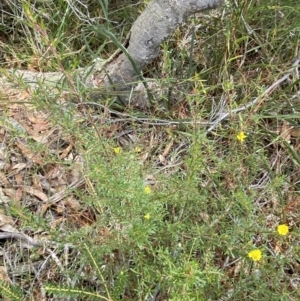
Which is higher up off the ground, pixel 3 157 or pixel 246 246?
pixel 3 157

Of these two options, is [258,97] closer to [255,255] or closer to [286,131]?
[286,131]

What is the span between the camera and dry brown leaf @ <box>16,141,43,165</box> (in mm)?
1987

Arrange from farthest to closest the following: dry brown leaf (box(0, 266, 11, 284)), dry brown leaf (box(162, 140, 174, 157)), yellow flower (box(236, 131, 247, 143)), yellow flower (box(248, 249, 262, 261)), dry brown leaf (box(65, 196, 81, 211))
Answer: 1. dry brown leaf (box(162, 140, 174, 157))
2. dry brown leaf (box(65, 196, 81, 211))
3. dry brown leaf (box(0, 266, 11, 284))
4. yellow flower (box(236, 131, 247, 143))
5. yellow flower (box(248, 249, 262, 261))

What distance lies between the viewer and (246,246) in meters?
1.46

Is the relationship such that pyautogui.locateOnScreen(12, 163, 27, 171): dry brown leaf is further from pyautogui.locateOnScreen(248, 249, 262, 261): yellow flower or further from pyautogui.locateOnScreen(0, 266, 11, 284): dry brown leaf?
pyautogui.locateOnScreen(248, 249, 262, 261): yellow flower

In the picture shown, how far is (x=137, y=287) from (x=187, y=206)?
0.94 ft

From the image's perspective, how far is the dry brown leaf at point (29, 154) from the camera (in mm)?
1987

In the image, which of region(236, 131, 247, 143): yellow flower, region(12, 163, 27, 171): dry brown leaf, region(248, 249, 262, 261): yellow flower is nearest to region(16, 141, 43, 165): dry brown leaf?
region(12, 163, 27, 171): dry brown leaf

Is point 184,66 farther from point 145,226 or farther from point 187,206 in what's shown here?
point 145,226

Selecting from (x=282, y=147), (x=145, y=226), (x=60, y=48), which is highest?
(x=60, y=48)

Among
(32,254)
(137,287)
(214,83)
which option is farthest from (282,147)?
(32,254)

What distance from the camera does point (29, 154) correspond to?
2008 mm

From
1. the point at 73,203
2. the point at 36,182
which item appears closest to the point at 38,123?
the point at 36,182

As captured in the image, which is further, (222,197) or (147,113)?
(147,113)
